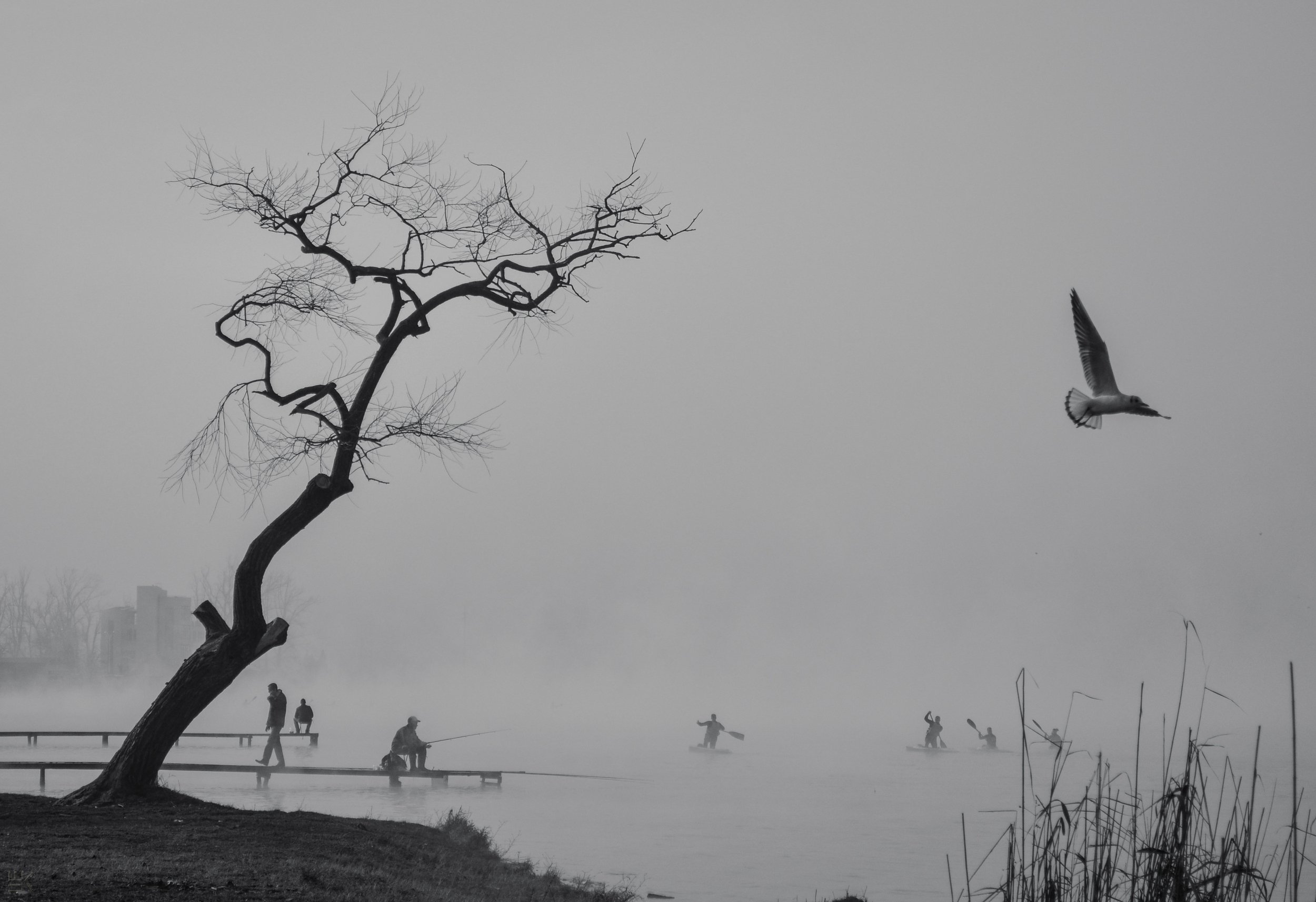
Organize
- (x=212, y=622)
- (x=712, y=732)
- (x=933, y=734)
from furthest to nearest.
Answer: (x=933, y=734), (x=712, y=732), (x=212, y=622)

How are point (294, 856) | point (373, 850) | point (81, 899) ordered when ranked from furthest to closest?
point (373, 850) < point (294, 856) < point (81, 899)

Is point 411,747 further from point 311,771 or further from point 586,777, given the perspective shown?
point 586,777

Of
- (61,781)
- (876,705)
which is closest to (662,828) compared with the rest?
(61,781)

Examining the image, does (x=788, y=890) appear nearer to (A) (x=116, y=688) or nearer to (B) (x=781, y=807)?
(B) (x=781, y=807)

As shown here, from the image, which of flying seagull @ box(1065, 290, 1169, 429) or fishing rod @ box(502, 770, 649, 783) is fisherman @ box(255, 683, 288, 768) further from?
flying seagull @ box(1065, 290, 1169, 429)

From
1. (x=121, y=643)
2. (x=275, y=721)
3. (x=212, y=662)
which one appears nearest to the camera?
(x=212, y=662)

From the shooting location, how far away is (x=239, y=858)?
9.31 metres

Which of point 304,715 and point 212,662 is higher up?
point 212,662

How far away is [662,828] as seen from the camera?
20.4 metres

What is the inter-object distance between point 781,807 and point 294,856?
1703cm

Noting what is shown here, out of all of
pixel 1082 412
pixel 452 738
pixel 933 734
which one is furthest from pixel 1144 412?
pixel 933 734

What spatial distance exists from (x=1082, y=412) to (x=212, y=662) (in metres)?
9.57

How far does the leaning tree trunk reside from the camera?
12055 mm

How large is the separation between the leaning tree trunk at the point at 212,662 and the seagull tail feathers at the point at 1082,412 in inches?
341
